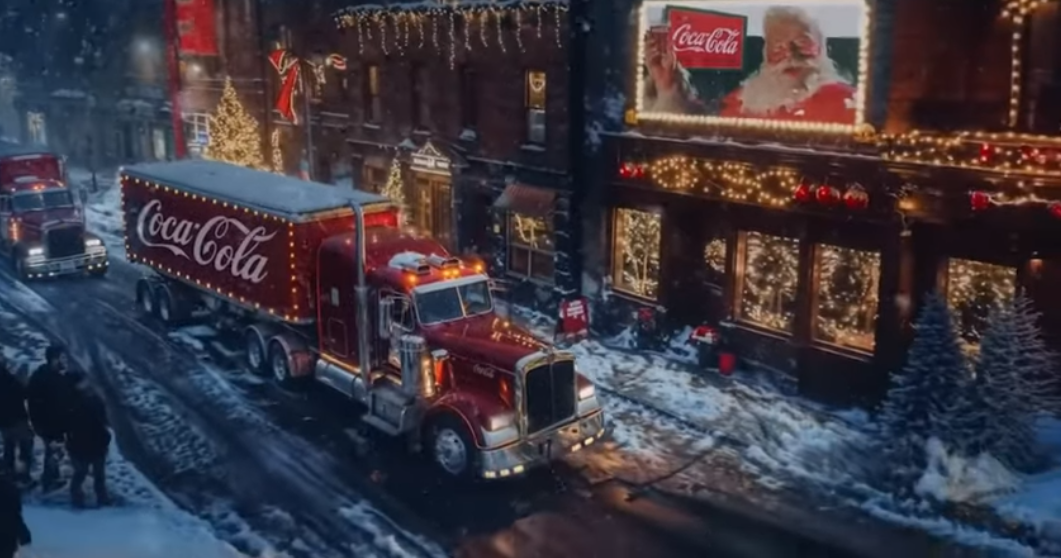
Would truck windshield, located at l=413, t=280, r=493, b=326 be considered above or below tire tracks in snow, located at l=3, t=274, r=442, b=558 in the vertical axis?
above

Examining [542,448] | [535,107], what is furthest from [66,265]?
[542,448]

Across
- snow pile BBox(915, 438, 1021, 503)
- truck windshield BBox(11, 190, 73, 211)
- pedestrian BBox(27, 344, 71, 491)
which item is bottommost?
snow pile BBox(915, 438, 1021, 503)

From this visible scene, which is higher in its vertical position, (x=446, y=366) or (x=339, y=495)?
(x=446, y=366)

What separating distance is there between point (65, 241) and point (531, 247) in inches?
504

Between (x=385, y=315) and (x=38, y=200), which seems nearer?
(x=385, y=315)

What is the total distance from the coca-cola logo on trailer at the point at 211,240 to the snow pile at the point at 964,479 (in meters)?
12.1

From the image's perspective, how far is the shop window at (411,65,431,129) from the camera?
2861 cm

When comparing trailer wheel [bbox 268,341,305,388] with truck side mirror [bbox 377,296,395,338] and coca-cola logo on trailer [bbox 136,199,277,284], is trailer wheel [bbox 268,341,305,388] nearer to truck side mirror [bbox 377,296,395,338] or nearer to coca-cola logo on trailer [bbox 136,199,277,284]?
coca-cola logo on trailer [bbox 136,199,277,284]

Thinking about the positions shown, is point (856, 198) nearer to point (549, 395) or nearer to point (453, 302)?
point (549, 395)

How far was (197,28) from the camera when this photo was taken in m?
40.1

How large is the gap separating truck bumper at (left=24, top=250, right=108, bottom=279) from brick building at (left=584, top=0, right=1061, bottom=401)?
14.7 m

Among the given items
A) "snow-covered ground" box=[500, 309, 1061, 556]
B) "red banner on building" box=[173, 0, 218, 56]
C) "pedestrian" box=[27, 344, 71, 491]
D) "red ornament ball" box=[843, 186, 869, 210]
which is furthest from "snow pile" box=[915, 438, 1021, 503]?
"red banner on building" box=[173, 0, 218, 56]

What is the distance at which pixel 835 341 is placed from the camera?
19328mm

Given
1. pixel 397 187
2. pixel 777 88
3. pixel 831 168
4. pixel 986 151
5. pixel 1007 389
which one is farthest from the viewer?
pixel 397 187
